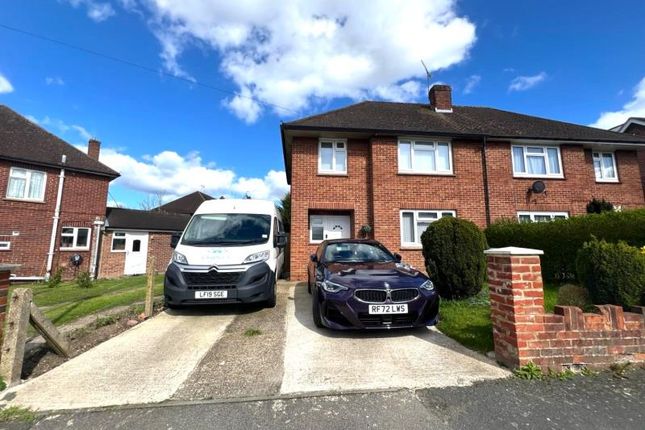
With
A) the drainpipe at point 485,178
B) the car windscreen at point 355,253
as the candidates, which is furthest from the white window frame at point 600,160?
the car windscreen at point 355,253

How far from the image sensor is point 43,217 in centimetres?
1441

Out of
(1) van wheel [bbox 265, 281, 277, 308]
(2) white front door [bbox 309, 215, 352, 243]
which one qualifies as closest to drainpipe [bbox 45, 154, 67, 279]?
(2) white front door [bbox 309, 215, 352, 243]

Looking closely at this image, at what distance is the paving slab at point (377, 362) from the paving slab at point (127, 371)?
121cm

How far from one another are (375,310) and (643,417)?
249 cm

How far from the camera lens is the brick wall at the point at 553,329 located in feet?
10.4

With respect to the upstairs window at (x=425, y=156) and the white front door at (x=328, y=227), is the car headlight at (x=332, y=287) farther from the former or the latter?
the upstairs window at (x=425, y=156)

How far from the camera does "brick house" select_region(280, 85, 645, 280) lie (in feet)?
35.1

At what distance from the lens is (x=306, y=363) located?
347 cm

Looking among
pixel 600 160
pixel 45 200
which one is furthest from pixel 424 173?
pixel 45 200

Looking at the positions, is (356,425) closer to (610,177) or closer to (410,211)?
(410,211)

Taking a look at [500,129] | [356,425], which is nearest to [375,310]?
[356,425]

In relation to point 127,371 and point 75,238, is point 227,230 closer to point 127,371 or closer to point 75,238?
point 127,371

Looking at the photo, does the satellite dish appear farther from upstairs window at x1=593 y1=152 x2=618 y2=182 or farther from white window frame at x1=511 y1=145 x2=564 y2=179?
upstairs window at x1=593 y1=152 x2=618 y2=182

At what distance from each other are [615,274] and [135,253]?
20.1 metres
